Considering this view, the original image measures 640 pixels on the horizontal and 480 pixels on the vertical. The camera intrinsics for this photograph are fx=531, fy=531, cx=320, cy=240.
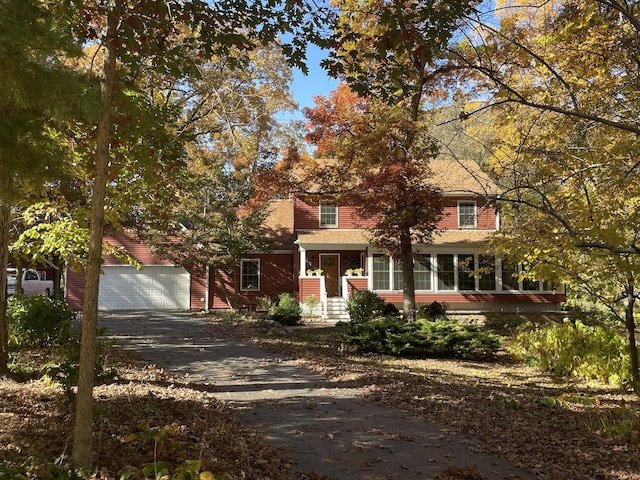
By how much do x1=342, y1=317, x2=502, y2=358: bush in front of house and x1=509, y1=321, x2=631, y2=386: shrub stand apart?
1.19 metres

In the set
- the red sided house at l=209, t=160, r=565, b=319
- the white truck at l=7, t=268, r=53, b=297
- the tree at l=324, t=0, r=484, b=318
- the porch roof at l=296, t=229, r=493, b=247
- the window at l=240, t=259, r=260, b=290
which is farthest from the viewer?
the window at l=240, t=259, r=260, b=290

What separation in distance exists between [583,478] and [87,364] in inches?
164

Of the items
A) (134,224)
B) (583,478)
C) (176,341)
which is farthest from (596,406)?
(134,224)

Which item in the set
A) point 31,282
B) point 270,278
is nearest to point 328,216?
point 270,278

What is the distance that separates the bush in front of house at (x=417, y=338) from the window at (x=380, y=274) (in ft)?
28.7

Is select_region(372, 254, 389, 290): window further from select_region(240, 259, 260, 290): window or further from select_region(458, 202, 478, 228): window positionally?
select_region(240, 259, 260, 290): window

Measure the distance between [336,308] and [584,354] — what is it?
11798 mm

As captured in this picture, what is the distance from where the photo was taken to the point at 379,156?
1461cm

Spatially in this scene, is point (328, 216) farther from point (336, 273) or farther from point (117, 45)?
point (117, 45)

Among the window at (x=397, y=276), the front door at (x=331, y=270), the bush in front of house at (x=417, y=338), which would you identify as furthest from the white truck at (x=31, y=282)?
the bush in front of house at (x=417, y=338)

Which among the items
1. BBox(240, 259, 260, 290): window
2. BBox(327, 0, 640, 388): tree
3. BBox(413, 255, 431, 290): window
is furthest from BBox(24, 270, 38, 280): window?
BBox(327, 0, 640, 388): tree

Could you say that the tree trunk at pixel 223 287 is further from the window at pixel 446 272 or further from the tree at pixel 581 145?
the tree at pixel 581 145

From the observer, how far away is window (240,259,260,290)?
26203 mm

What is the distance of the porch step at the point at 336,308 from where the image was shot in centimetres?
2134
